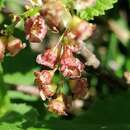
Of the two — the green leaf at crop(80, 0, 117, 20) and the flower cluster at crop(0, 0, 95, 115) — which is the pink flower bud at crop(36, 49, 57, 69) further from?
the green leaf at crop(80, 0, 117, 20)

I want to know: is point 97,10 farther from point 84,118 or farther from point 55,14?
point 84,118

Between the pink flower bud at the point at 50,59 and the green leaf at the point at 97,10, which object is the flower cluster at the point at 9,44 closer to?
the pink flower bud at the point at 50,59

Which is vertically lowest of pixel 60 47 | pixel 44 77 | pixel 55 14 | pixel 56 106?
pixel 56 106

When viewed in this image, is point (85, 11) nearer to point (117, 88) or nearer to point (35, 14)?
point (35, 14)

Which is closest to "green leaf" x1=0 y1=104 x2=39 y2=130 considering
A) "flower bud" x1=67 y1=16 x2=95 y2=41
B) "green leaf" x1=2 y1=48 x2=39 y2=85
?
"green leaf" x1=2 y1=48 x2=39 y2=85

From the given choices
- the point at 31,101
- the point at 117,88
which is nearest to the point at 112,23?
the point at 117,88

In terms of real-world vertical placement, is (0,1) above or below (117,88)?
above

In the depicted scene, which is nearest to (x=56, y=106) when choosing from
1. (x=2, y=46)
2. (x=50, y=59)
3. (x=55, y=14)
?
(x=50, y=59)

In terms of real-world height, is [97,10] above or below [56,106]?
above
